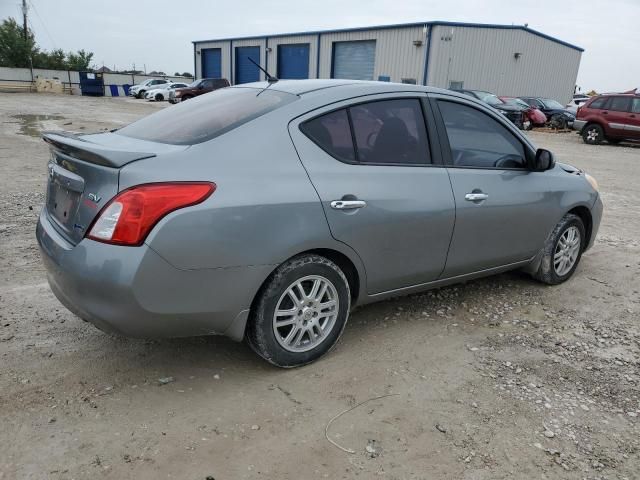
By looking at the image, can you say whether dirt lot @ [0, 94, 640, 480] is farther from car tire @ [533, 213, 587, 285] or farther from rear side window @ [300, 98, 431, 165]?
rear side window @ [300, 98, 431, 165]

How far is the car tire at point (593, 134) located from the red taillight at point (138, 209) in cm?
1926

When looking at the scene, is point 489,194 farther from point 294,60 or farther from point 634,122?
point 294,60

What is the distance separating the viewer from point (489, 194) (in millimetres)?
3871

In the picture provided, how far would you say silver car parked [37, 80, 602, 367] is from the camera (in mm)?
2615

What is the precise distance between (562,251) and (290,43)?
36.0 m

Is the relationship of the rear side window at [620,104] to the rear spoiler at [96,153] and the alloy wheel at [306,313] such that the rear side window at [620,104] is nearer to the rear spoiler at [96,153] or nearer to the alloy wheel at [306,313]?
the alloy wheel at [306,313]

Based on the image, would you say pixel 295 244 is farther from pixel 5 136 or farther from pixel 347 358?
pixel 5 136

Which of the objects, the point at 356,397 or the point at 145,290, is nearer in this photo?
the point at 145,290

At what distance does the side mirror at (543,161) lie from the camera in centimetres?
416

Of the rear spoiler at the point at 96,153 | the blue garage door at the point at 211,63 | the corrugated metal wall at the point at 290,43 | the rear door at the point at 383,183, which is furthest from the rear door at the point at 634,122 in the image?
the blue garage door at the point at 211,63

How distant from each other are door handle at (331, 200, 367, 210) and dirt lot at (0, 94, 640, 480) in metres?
0.96

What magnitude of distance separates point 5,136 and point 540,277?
554 inches

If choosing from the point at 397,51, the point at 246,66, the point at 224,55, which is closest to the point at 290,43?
the point at 246,66

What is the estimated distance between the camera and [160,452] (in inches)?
98.1
